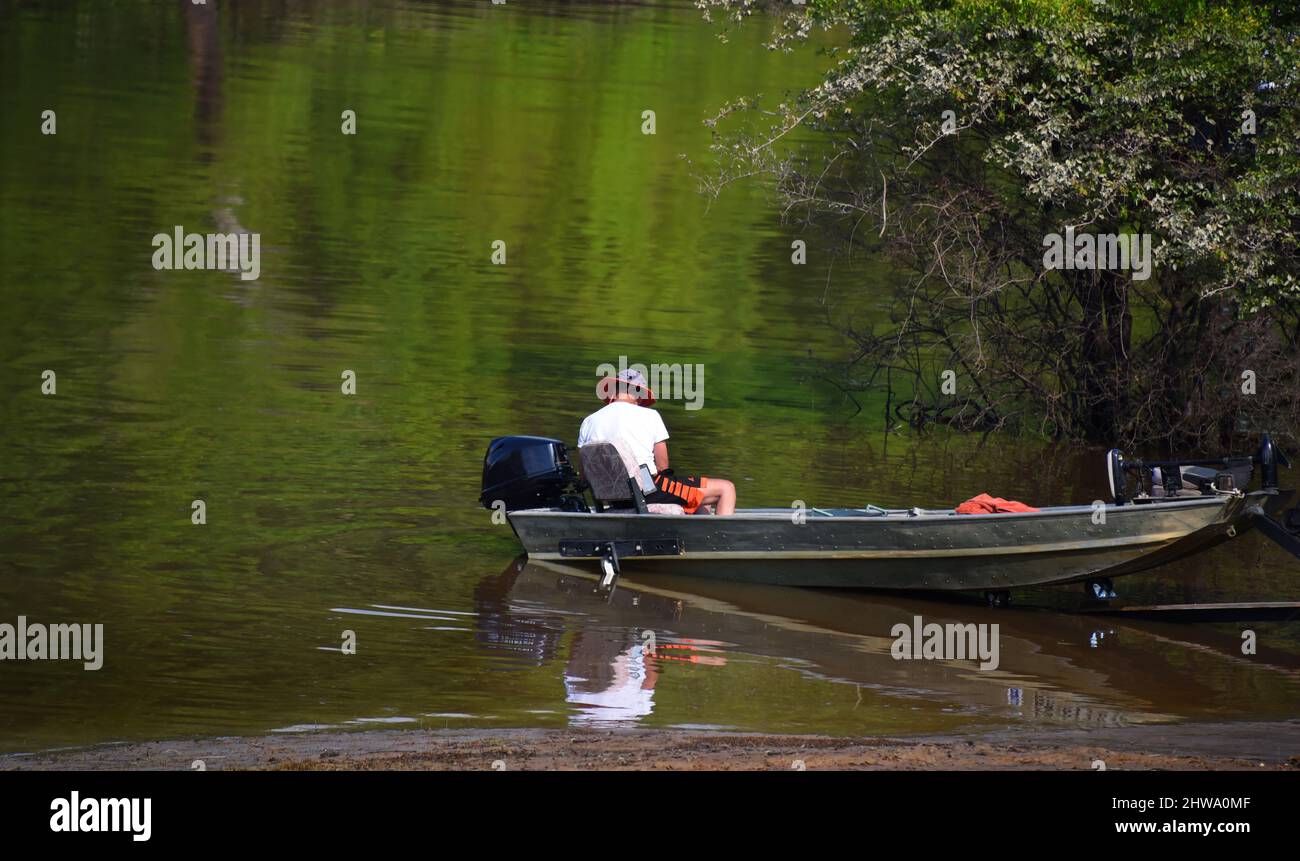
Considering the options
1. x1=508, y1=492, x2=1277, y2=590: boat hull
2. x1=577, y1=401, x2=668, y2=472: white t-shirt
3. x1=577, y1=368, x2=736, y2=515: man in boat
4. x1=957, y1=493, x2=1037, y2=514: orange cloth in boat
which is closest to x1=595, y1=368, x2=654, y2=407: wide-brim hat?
x1=577, y1=368, x2=736, y2=515: man in boat

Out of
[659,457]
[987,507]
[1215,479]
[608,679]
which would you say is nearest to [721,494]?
[659,457]

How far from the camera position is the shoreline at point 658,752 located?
8.97 m

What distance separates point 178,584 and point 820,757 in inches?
235

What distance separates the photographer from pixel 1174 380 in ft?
68.3

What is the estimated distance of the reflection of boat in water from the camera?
11.2m

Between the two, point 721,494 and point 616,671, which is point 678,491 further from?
point 616,671

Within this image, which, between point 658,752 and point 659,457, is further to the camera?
point 659,457

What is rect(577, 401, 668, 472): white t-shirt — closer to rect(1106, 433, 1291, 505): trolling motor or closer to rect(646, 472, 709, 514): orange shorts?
rect(646, 472, 709, 514): orange shorts

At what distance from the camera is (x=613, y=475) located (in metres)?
14.1

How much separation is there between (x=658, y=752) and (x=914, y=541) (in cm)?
474

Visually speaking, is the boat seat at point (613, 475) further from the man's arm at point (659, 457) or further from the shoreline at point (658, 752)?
the shoreline at point (658, 752)

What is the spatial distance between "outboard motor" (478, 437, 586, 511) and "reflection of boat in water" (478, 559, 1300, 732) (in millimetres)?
518

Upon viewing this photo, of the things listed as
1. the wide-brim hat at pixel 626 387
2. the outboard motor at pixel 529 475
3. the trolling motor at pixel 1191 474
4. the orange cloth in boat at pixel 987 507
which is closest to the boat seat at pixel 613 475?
the outboard motor at pixel 529 475

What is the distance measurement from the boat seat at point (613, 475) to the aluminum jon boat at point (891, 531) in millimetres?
11
